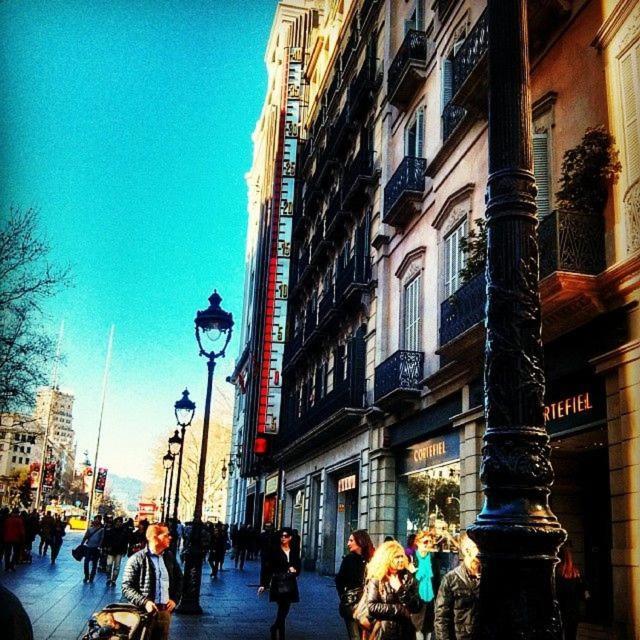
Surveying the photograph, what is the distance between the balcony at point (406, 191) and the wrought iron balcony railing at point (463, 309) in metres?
4.60

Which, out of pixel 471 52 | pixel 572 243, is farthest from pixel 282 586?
pixel 471 52

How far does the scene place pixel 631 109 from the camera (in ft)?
33.1

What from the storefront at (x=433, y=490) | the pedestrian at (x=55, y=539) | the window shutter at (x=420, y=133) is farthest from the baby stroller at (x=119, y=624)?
the pedestrian at (x=55, y=539)

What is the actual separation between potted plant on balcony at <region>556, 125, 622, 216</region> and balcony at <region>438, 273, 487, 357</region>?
82.1 inches

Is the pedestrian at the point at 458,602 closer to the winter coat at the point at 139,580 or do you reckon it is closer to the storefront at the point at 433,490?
the winter coat at the point at 139,580

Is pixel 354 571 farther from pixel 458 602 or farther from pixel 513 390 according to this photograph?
pixel 513 390

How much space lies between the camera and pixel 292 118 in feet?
131

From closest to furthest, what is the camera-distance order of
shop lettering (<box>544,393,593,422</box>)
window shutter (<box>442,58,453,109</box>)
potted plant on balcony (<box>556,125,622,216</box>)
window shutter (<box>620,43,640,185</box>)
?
window shutter (<box>620,43,640,185</box>) → potted plant on balcony (<box>556,125,622,216</box>) → shop lettering (<box>544,393,593,422</box>) → window shutter (<box>442,58,453,109</box>)

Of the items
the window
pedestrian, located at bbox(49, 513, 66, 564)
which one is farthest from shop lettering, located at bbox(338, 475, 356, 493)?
pedestrian, located at bbox(49, 513, 66, 564)

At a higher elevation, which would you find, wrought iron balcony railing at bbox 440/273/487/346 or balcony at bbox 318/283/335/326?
balcony at bbox 318/283/335/326

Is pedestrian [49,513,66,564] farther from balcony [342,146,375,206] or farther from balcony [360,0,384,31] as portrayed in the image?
balcony [360,0,384,31]

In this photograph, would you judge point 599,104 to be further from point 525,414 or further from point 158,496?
point 158,496

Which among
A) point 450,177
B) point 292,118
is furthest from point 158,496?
point 450,177

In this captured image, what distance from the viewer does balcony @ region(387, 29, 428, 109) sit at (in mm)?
19156
